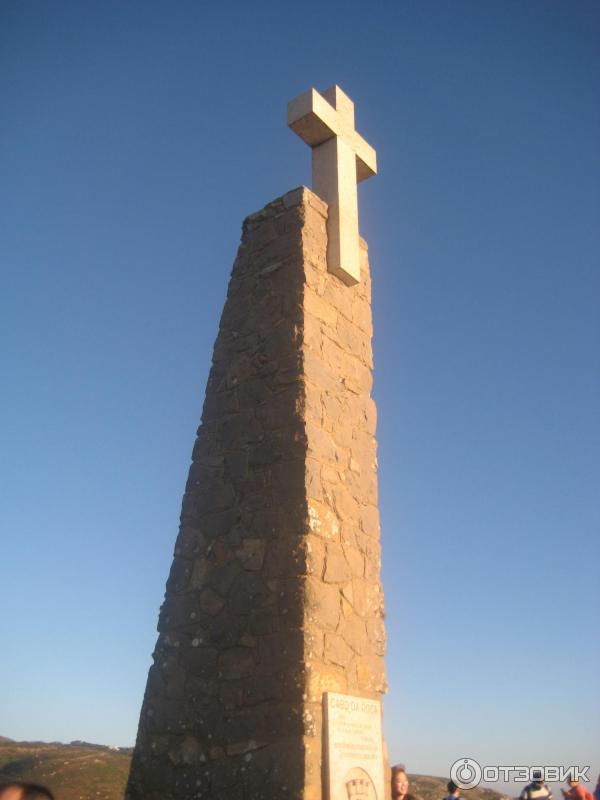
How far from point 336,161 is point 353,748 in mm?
4285

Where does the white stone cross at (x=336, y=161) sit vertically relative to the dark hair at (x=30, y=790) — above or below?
above

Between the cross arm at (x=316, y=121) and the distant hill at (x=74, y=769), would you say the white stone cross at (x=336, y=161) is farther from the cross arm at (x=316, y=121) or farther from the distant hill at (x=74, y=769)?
the distant hill at (x=74, y=769)

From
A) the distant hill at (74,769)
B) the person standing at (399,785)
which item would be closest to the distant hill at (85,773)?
the distant hill at (74,769)

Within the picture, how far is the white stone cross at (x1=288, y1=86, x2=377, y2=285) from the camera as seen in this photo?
5.32m

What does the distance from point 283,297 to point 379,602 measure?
7.15 feet

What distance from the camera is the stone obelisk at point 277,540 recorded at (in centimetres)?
371

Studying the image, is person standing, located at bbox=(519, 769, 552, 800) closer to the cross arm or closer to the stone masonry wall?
the stone masonry wall

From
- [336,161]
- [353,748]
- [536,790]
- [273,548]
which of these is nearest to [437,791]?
[536,790]

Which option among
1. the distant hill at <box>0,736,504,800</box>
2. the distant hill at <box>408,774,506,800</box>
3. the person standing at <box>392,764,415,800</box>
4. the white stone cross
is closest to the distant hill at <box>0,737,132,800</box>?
the distant hill at <box>0,736,504,800</box>

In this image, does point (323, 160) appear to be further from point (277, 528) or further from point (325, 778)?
point (325, 778)

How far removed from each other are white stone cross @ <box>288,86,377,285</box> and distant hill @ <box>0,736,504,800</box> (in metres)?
5.97

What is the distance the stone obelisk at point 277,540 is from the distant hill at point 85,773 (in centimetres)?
423

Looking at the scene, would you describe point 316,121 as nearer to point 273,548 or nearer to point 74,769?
point 273,548

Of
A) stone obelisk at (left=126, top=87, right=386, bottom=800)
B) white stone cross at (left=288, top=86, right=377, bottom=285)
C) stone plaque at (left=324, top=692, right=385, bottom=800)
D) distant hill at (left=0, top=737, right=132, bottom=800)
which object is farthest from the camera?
distant hill at (left=0, top=737, right=132, bottom=800)
